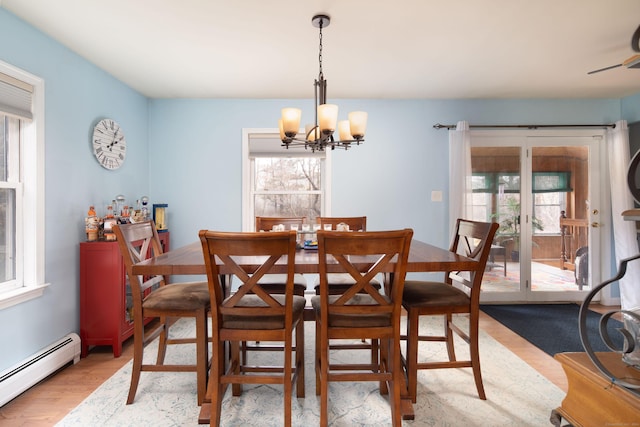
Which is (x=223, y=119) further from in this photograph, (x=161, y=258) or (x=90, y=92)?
(x=161, y=258)

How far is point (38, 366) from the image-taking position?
2182 millimetres

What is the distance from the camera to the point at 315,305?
191 centimetres

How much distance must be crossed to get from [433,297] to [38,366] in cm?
249

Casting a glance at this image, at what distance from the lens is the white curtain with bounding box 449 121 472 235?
3.77 meters

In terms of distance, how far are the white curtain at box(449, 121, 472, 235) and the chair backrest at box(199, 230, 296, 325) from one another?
2741mm

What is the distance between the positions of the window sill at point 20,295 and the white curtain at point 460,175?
3653 millimetres

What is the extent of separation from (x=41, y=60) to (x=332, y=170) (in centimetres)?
262

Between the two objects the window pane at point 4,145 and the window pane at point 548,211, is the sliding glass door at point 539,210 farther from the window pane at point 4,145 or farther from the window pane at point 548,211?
the window pane at point 4,145

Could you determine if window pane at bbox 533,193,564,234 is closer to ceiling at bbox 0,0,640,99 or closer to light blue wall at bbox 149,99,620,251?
light blue wall at bbox 149,99,620,251

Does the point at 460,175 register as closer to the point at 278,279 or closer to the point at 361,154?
the point at 361,154

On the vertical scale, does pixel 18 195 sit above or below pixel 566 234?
above

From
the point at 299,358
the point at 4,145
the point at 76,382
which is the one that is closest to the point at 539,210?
the point at 299,358

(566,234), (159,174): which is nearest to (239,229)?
(159,174)

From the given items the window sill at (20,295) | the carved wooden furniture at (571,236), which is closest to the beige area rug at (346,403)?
the window sill at (20,295)
